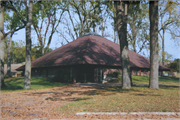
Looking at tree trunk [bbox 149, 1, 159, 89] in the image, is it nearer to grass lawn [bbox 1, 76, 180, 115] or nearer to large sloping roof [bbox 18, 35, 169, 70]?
grass lawn [bbox 1, 76, 180, 115]

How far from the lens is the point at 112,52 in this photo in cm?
3136

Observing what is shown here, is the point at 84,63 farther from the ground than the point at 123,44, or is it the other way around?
the point at 123,44

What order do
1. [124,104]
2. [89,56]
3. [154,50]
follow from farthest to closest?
[89,56] < [154,50] < [124,104]

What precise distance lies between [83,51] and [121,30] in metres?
12.6

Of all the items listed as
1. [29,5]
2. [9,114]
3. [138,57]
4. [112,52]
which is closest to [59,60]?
[112,52]

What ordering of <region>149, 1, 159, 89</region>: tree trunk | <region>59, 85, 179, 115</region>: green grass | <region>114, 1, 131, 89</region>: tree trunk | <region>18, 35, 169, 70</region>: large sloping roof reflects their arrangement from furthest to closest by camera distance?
<region>18, 35, 169, 70</region>: large sloping roof, <region>114, 1, 131, 89</region>: tree trunk, <region>149, 1, 159, 89</region>: tree trunk, <region>59, 85, 179, 115</region>: green grass

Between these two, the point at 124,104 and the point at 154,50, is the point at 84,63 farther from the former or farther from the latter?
the point at 124,104

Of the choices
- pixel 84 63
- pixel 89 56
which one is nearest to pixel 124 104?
pixel 84 63

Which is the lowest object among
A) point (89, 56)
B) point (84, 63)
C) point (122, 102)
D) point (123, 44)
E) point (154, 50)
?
point (122, 102)

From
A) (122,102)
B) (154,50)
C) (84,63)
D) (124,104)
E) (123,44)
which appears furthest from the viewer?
(84,63)

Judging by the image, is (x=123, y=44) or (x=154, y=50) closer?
(x=154, y=50)

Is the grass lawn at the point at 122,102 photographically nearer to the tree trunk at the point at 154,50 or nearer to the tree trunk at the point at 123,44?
the tree trunk at the point at 154,50

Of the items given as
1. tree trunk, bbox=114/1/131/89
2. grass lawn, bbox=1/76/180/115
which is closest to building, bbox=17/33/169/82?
tree trunk, bbox=114/1/131/89

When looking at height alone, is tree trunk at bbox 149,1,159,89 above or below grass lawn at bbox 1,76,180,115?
above
